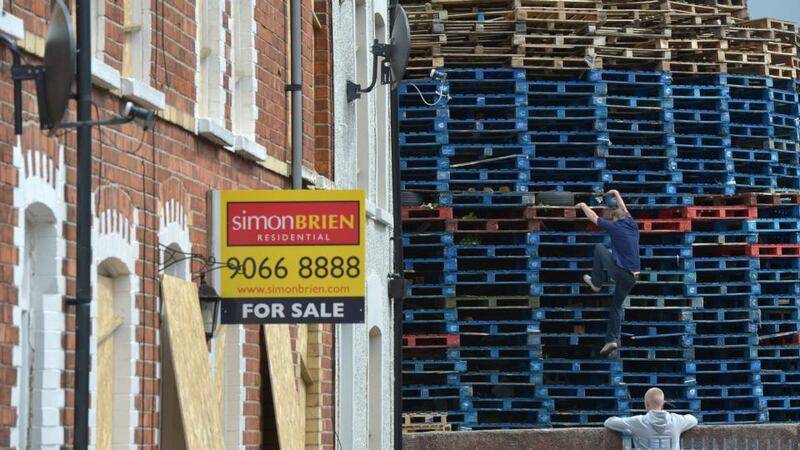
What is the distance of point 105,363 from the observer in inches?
412

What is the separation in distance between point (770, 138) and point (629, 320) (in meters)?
2.86

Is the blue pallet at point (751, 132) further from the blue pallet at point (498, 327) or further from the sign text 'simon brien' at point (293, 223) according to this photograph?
the sign text 'simon brien' at point (293, 223)

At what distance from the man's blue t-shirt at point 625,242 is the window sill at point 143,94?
10.6 m

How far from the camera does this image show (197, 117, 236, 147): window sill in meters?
12.3

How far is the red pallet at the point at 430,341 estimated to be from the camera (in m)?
22.2

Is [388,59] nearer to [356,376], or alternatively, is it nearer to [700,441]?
[356,376]

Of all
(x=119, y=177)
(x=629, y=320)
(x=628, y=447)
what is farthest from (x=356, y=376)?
(x=119, y=177)

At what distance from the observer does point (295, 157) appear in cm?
1515

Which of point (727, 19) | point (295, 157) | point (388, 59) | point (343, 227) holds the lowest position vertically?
point (343, 227)

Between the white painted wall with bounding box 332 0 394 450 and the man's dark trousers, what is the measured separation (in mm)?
2701

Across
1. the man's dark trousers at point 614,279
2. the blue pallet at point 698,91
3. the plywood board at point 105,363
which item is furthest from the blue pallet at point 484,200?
the plywood board at point 105,363

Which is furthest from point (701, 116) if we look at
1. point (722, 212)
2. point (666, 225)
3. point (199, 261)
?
point (199, 261)

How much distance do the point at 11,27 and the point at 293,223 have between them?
3.30 m

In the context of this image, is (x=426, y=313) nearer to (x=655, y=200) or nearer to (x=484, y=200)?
(x=484, y=200)
